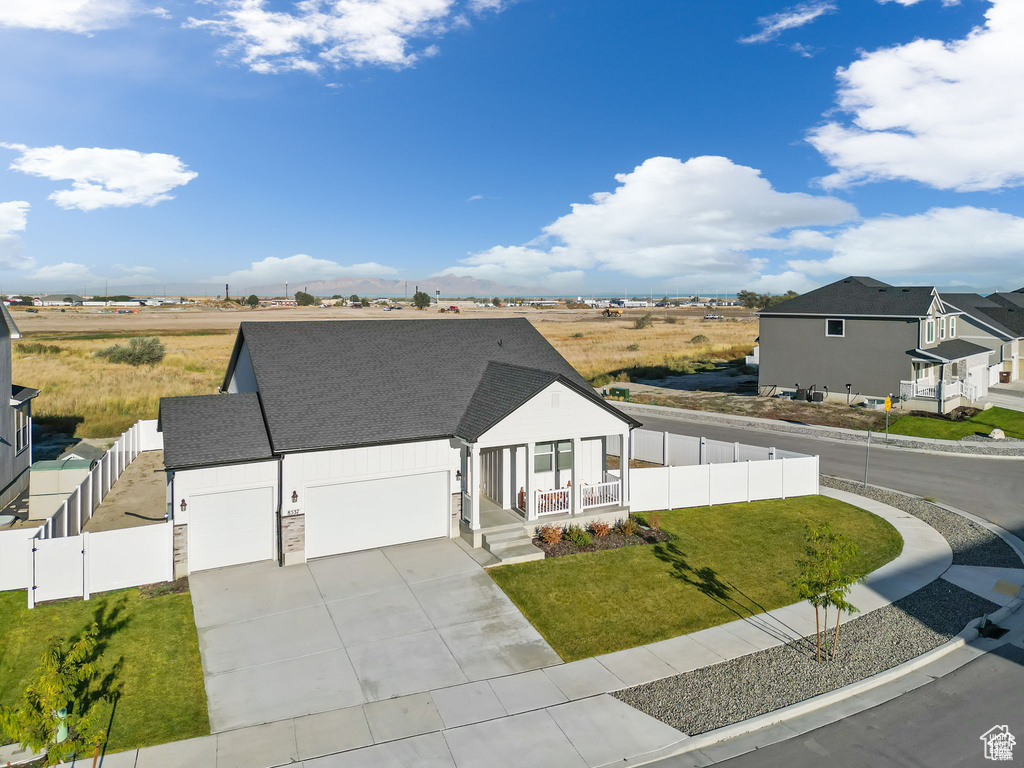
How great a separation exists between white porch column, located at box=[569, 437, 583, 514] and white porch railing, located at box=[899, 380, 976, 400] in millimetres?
A: 26998

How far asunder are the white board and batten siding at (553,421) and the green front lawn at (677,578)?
347 cm

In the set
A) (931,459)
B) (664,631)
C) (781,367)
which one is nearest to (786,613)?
(664,631)

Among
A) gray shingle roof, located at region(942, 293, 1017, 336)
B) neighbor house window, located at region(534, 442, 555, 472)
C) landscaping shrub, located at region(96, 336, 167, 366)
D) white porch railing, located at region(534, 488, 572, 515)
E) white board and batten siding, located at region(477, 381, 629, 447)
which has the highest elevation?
gray shingle roof, located at region(942, 293, 1017, 336)

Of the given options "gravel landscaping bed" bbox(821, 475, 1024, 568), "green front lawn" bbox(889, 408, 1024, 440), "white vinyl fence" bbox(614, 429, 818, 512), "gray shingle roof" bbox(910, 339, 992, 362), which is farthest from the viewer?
"gray shingle roof" bbox(910, 339, 992, 362)

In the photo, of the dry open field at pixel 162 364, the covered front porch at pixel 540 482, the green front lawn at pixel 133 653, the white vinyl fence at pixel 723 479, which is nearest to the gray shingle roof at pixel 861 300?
the dry open field at pixel 162 364

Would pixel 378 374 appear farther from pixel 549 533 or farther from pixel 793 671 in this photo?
pixel 793 671

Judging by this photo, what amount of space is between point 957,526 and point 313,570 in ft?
62.9

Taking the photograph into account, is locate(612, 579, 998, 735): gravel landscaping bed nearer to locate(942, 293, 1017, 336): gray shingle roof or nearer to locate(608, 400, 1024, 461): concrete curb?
locate(608, 400, 1024, 461): concrete curb

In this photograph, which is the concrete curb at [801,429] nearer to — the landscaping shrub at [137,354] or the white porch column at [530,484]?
the white porch column at [530,484]

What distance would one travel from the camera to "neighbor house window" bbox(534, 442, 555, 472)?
20.4 m

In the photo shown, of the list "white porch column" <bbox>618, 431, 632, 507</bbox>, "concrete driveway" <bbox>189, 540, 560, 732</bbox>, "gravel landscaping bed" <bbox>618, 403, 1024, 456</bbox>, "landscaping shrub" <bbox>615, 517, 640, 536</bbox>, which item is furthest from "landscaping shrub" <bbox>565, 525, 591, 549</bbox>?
"gravel landscaping bed" <bbox>618, 403, 1024, 456</bbox>

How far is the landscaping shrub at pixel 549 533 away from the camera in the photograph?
1834 centimetres

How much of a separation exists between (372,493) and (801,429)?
25.1 metres

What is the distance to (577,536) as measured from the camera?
18.5 metres
